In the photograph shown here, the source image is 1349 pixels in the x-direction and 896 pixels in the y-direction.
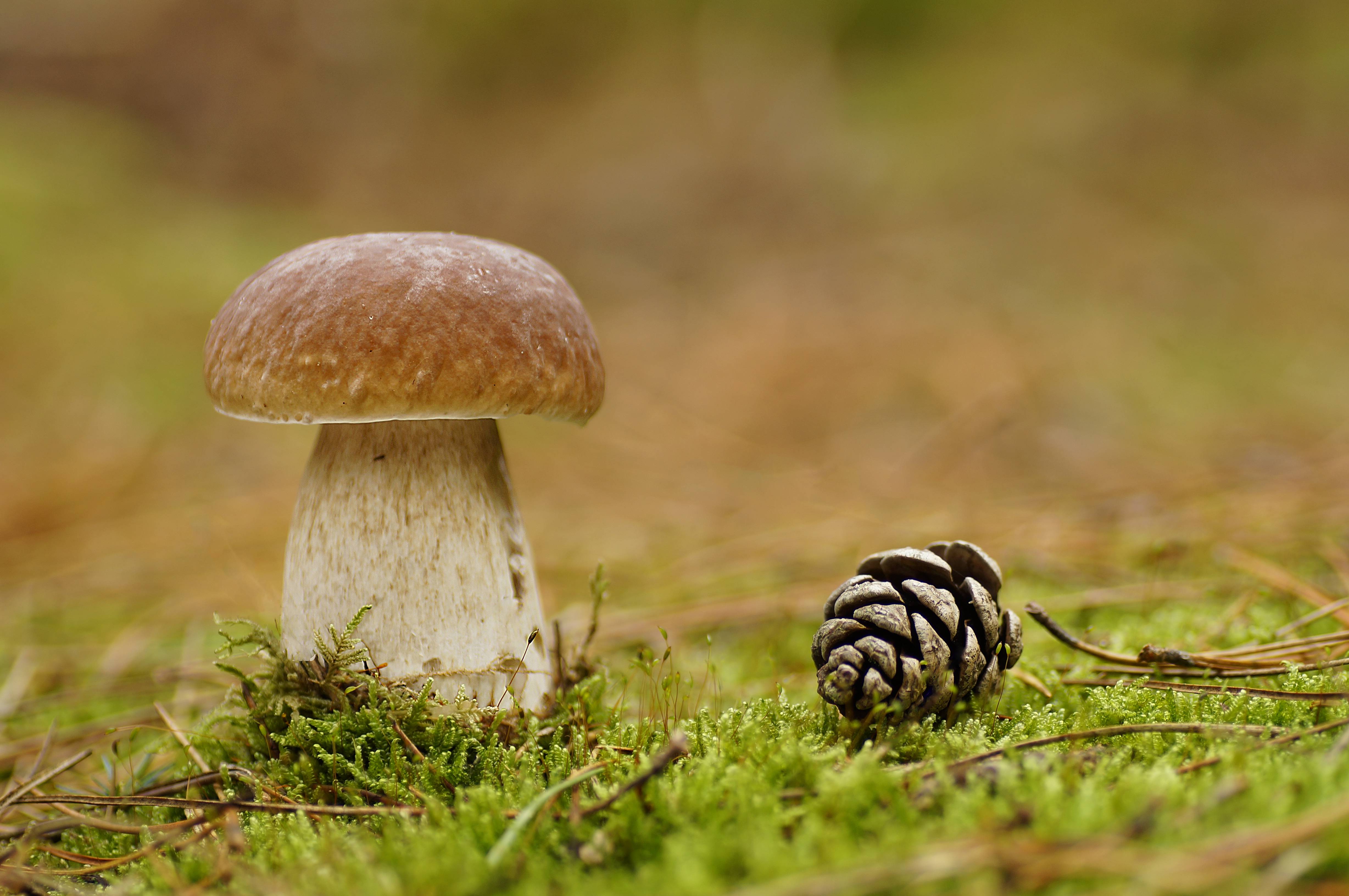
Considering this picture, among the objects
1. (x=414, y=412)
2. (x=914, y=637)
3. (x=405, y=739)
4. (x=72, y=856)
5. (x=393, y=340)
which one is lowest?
(x=72, y=856)

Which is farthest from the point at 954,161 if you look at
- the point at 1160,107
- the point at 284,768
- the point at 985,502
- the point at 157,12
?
the point at 157,12

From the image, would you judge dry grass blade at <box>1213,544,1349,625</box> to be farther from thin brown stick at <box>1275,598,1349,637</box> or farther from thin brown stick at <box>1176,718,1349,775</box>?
thin brown stick at <box>1176,718,1349,775</box>

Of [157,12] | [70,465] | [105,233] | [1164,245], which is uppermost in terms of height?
[157,12]

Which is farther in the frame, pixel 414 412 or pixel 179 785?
pixel 179 785

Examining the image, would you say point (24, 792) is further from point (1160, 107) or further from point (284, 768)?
point (1160, 107)

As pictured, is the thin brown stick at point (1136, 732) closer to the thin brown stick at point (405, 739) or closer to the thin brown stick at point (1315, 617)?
the thin brown stick at point (1315, 617)

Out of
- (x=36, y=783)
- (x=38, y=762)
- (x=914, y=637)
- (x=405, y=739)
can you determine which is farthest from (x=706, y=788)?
(x=38, y=762)

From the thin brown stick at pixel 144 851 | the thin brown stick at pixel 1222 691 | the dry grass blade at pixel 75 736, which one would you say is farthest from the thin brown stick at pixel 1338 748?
the dry grass blade at pixel 75 736

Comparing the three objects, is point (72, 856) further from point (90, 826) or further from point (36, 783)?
point (36, 783)
